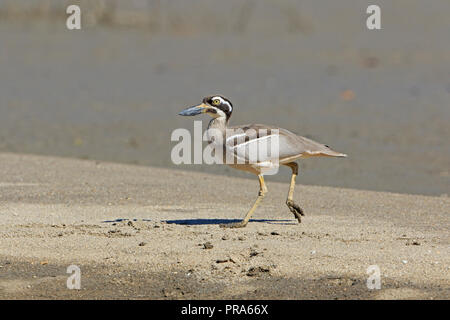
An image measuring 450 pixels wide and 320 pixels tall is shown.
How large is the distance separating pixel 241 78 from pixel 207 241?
1268cm

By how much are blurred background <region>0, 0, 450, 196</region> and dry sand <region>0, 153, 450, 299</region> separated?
2.25 m

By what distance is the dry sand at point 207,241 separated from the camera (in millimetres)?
6965

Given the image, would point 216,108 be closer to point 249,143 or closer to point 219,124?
point 219,124

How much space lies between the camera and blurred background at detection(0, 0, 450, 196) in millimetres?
14758

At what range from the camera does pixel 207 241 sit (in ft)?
26.3

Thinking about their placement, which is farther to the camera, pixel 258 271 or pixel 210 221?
pixel 210 221

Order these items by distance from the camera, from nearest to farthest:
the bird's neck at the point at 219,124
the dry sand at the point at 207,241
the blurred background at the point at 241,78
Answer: the dry sand at the point at 207,241 < the bird's neck at the point at 219,124 < the blurred background at the point at 241,78

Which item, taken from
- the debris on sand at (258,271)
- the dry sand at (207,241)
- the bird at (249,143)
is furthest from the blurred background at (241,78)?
the debris on sand at (258,271)

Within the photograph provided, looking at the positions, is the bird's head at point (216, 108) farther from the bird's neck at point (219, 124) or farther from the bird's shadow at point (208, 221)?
the bird's shadow at point (208, 221)

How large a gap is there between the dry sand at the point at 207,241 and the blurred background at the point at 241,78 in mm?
2251

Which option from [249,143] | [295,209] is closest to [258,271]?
[249,143]

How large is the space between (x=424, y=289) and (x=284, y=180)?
5537 millimetres

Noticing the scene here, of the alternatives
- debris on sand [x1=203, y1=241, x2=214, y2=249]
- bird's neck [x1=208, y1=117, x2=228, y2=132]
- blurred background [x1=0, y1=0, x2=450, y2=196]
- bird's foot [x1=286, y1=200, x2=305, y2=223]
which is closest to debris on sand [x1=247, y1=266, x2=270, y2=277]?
debris on sand [x1=203, y1=241, x2=214, y2=249]

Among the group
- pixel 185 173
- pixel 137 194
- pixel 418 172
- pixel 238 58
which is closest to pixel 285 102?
pixel 238 58
